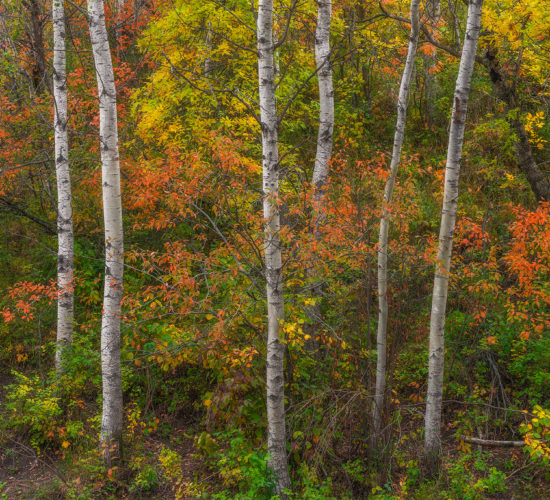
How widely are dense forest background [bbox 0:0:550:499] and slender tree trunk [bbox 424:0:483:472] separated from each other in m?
0.06

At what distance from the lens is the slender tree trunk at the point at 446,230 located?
5509mm

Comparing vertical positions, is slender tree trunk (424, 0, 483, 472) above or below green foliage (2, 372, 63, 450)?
above

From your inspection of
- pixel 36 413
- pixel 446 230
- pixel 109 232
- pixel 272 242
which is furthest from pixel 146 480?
pixel 446 230

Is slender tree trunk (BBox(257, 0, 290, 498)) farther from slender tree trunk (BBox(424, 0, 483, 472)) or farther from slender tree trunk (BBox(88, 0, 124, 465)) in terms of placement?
slender tree trunk (BBox(88, 0, 124, 465))

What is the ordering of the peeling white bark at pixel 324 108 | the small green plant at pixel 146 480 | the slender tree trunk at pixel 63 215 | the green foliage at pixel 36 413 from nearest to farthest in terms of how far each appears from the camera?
the small green plant at pixel 146 480 → the green foliage at pixel 36 413 → the peeling white bark at pixel 324 108 → the slender tree trunk at pixel 63 215

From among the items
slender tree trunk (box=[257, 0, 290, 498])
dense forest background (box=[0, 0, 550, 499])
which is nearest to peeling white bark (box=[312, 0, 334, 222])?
dense forest background (box=[0, 0, 550, 499])

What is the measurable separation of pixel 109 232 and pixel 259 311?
7.34 ft

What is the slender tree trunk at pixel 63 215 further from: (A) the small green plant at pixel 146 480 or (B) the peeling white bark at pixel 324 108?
(B) the peeling white bark at pixel 324 108

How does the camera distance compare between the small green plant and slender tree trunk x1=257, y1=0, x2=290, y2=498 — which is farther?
the small green plant

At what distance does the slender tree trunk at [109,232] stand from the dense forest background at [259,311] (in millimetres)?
42

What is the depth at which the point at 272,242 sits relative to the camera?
5293 millimetres

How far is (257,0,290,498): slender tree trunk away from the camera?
504cm

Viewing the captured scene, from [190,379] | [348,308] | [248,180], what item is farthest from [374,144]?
[190,379]

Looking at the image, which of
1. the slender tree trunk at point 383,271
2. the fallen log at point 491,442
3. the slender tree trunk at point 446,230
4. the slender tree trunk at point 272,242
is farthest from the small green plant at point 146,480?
the fallen log at point 491,442
